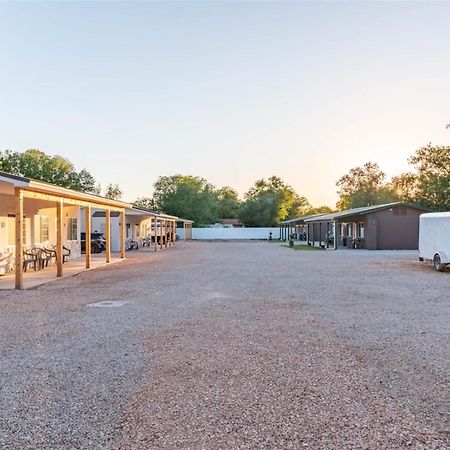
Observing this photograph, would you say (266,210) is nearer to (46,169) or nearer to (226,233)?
(226,233)

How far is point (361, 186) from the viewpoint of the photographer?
82.1m

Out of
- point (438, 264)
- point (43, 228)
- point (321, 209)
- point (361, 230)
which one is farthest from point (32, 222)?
point (321, 209)

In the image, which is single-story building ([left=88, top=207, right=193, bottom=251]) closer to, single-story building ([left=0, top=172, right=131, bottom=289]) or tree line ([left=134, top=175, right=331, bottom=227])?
single-story building ([left=0, top=172, right=131, bottom=289])

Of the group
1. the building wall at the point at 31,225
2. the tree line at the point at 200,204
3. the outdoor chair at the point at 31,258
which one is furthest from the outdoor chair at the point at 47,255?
the tree line at the point at 200,204

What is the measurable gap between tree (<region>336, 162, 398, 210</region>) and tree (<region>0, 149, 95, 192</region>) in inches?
1759

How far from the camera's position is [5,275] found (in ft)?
48.1

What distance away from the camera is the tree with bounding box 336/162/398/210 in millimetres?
71188

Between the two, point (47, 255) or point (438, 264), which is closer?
point (438, 264)

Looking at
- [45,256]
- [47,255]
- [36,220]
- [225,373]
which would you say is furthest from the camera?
[47,255]

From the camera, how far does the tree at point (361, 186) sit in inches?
2803

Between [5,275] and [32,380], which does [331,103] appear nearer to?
[5,275]

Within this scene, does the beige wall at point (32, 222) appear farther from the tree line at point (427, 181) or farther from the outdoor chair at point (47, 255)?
the tree line at point (427, 181)

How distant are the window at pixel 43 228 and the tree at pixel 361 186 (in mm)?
59687

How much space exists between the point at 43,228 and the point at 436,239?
16.7 m
